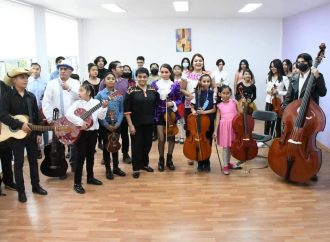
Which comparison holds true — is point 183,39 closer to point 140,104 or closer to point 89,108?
point 140,104

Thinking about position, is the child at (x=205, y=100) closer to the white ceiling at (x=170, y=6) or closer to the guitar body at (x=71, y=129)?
the guitar body at (x=71, y=129)

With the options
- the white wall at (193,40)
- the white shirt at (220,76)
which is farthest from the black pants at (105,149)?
the white wall at (193,40)

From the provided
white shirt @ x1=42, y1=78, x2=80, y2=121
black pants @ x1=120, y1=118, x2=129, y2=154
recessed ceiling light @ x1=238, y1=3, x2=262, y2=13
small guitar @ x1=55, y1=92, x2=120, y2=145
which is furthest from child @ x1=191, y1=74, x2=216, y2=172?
recessed ceiling light @ x1=238, y1=3, x2=262, y2=13

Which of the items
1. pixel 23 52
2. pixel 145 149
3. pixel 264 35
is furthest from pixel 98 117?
pixel 264 35

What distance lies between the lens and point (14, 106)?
3814mm

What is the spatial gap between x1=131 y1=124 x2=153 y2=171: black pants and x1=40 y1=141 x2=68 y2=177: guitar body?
0.94 meters

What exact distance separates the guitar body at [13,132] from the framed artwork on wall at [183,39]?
6.11m

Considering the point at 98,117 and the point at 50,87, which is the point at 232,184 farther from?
the point at 50,87

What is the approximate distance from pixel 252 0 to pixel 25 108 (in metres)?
4.20

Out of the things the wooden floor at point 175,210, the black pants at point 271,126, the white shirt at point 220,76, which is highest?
the white shirt at point 220,76

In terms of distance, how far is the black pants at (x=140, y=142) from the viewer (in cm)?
463

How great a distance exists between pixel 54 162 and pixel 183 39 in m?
→ 5.71


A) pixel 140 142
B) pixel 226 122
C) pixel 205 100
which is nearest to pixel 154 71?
pixel 205 100

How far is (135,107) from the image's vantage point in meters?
4.52
